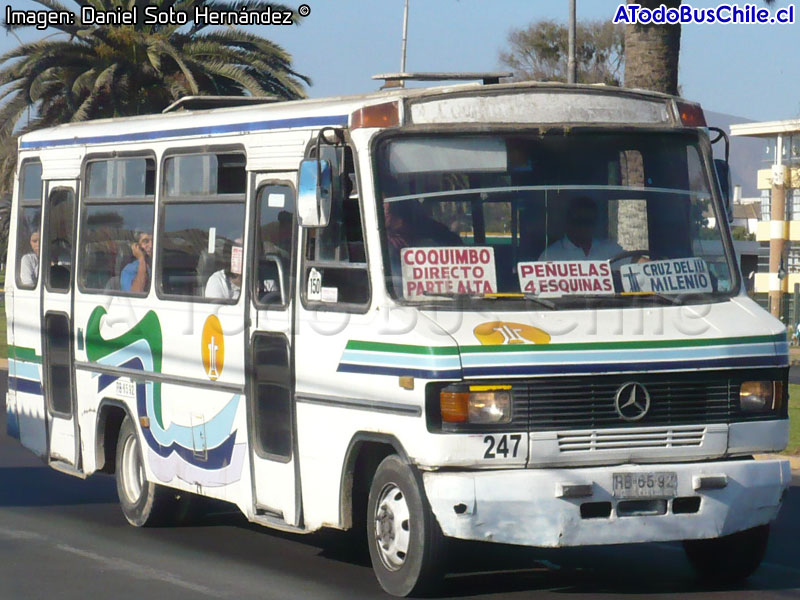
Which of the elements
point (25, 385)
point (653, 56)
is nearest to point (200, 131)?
point (25, 385)

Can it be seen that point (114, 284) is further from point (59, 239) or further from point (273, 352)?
point (273, 352)

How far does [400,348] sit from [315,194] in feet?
3.19

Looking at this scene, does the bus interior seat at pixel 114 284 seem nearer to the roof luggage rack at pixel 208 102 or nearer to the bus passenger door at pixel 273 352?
the roof luggage rack at pixel 208 102

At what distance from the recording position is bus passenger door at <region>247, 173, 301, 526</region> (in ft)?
29.1

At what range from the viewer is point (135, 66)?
89.5ft

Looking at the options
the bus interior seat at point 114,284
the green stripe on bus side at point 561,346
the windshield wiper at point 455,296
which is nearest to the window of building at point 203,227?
the bus interior seat at point 114,284

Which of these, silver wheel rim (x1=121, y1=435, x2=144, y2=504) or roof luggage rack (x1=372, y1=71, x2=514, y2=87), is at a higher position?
roof luggage rack (x1=372, y1=71, x2=514, y2=87)

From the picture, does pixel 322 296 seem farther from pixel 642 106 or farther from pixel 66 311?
pixel 66 311

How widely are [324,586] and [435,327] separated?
5.50ft

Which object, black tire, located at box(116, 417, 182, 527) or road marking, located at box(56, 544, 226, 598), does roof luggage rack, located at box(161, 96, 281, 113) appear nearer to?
black tire, located at box(116, 417, 182, 527)

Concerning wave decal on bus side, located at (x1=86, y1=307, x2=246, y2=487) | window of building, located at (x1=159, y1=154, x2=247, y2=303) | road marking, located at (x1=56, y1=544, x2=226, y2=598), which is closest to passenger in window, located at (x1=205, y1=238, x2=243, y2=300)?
window of building, located at (x1=159, y1=154, x2=247, y2=303)

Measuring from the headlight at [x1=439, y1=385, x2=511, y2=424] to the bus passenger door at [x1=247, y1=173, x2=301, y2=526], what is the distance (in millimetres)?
1497

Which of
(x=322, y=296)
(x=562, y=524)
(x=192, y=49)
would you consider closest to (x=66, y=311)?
(x=322, y=296)

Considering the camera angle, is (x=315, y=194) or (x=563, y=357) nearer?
(x=563, y=357)
